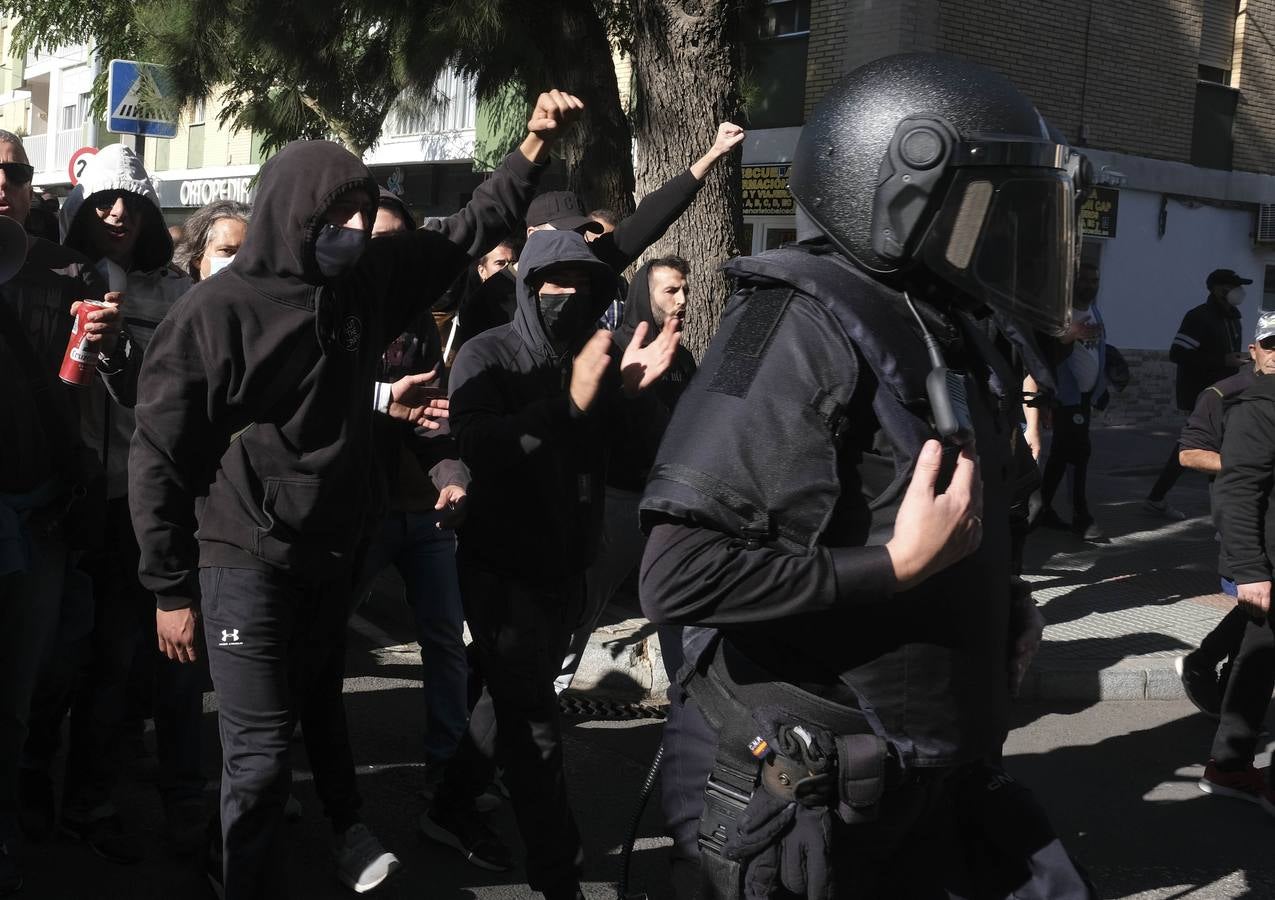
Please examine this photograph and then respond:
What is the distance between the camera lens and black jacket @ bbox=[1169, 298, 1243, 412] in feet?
39.0

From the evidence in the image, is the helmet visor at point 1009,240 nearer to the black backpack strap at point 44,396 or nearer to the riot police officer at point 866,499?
the riot police officer at point 866,499

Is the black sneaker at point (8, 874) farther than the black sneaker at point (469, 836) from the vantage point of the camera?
No

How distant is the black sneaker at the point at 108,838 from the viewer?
4.14 m

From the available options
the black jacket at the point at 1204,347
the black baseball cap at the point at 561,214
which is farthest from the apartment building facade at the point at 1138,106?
the black baseball cap at the point at 561,214

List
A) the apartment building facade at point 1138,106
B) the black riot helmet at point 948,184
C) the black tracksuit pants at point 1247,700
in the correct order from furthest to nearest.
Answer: the apartment building facade at point 1138,106
the black tracksuit pants at point 1247,700
the black riot helmet at point 948,184

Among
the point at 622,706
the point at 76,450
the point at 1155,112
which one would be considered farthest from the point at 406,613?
the point at 1155,112

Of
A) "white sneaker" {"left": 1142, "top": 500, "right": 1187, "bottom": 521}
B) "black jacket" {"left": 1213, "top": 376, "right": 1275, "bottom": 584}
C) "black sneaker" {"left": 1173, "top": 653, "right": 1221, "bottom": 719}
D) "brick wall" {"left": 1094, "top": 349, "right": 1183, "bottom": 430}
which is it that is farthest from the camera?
"brick wall" {"left": 1094, "top": 349, "right": 1183, "bottom": 430}

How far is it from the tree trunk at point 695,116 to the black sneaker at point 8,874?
4.50 m

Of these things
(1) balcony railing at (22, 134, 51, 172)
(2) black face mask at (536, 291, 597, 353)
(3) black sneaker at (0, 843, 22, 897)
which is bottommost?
(3) black sneaker at (0, 843, 22, 897)

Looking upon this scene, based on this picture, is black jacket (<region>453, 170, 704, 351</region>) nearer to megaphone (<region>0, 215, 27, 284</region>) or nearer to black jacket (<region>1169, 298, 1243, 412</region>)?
megaphone (<region>0, 215, 27, 284</region>)

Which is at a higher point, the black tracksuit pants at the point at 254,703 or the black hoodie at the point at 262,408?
the black hoodie at the point at 262,408

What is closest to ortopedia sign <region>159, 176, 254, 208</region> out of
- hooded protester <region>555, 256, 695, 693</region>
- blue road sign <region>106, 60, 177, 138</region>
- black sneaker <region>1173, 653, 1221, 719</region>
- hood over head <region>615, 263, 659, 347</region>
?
blue road sign <region>106, 60, 177, 138</region>

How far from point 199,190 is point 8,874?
28.7 metres

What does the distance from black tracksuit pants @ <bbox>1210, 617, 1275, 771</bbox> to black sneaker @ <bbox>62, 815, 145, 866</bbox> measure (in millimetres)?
3782
